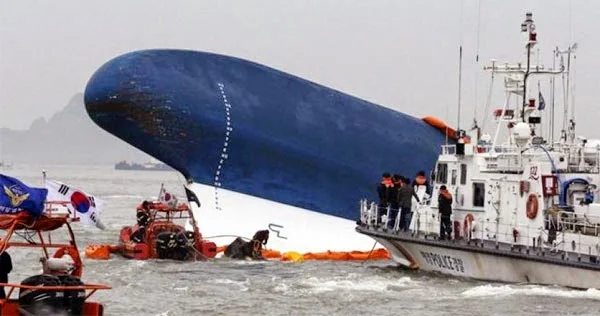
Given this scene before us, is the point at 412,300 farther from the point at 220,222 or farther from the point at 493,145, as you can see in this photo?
the point at 220,222

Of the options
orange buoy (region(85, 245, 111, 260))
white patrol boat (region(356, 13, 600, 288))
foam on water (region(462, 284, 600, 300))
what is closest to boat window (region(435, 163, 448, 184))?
white patrol boat (region(356, 13, 600, 288))

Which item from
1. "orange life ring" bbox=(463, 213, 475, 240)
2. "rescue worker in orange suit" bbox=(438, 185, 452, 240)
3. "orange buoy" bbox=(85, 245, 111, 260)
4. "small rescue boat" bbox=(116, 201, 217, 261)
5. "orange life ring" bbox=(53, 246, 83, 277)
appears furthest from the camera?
"orange buoy" bbox=(85, 245, 111, 260)

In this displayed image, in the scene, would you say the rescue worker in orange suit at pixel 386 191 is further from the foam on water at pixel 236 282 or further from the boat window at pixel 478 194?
the foam on water at pixel 236 282

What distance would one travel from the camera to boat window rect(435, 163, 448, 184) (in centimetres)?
2925

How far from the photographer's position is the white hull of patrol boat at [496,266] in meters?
23.1

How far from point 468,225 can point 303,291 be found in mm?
4055

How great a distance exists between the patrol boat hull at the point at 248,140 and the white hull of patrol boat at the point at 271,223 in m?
0.03

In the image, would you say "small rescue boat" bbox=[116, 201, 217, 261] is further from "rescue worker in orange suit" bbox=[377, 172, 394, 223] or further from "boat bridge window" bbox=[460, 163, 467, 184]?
"boat bridge window" bbox=[460, 163, 467, 184]

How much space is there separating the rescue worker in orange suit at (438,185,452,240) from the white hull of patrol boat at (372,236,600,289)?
41 cm

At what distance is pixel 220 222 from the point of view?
35.1 meters

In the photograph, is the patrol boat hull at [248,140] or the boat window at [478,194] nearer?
the boat window at [478,194]

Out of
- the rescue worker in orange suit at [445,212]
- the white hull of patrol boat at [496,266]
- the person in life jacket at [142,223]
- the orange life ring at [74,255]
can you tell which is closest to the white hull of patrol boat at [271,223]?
the person in life jacket at [142,223]

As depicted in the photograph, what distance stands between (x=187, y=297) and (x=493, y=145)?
8080 mm

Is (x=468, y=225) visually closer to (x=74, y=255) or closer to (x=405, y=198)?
(x=405, y=198)
